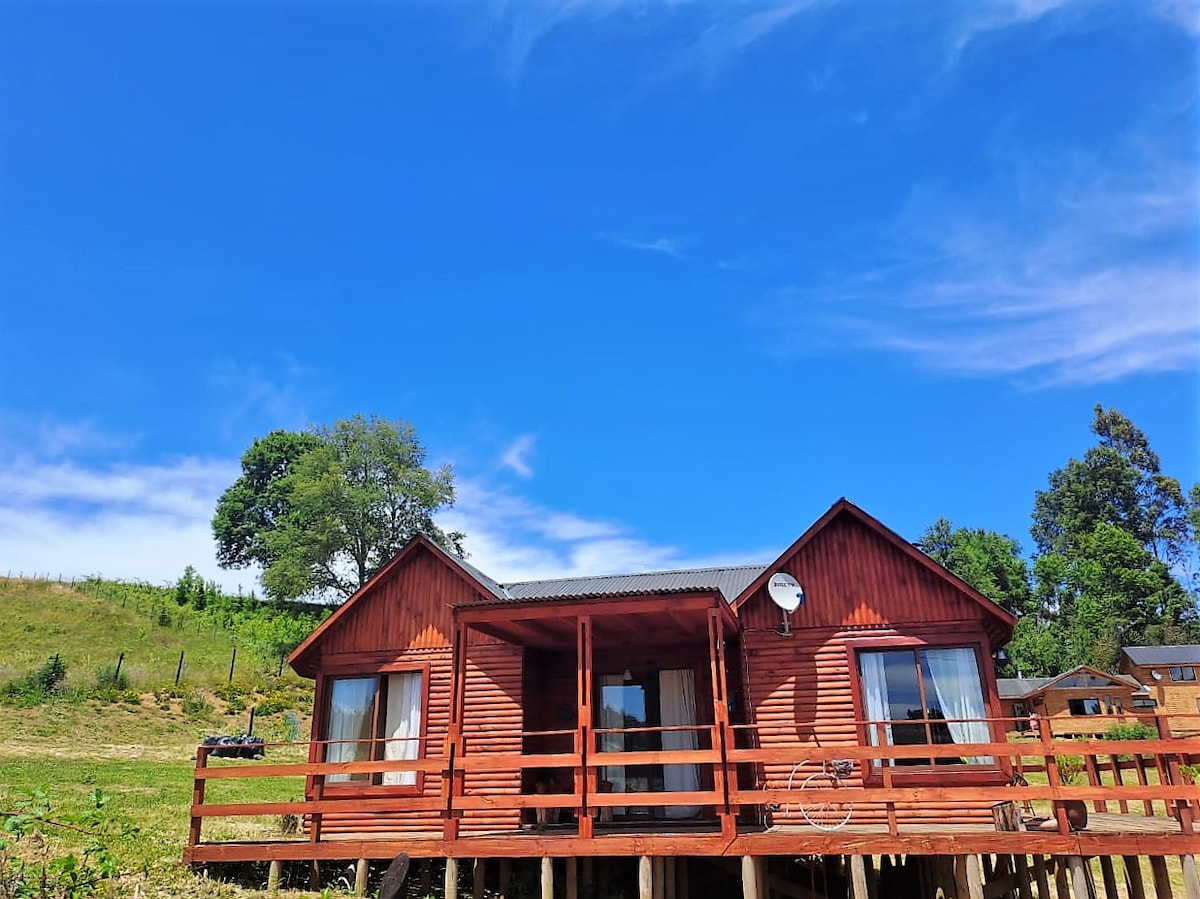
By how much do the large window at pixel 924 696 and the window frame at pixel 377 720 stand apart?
7509 mm

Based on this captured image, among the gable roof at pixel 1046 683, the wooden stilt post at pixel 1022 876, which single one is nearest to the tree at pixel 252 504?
the gable roof at pixel 1046 683

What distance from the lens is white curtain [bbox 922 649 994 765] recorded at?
522 inches

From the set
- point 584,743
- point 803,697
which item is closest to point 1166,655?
point 803,697

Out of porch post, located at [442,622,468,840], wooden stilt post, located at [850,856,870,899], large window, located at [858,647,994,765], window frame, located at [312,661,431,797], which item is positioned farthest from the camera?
window frame, located at [312,661,431,797]

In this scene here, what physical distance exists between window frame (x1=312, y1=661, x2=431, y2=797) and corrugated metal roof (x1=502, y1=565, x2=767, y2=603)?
3.19 metres

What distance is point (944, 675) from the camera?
13.6 metres

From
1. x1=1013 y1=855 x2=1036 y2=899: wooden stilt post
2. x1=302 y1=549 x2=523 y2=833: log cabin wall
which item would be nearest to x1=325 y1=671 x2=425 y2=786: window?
x1=302 y1=549 x2=523 y2=833: log cabin wall

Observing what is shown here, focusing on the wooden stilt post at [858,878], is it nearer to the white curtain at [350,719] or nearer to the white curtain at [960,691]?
the white curtain at [960,691]

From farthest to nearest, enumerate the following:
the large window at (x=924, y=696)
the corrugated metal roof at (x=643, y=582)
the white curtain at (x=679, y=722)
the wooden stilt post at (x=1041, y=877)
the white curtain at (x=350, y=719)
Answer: the corrugated metal roof at (x=643, y=582), the white curtain at (x=350, y=719), the white curtain at (x=679, y=722), the large window at (x=924, y=696), the wooden stilt post at (x=1041, y=877)

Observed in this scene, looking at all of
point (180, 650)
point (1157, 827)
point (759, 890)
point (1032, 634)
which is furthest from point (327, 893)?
point (1032, 634)

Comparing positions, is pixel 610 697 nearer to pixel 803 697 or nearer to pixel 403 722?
pixel 803 697

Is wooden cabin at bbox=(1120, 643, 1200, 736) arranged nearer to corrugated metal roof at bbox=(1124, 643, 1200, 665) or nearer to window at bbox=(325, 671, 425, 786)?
corrugated metal roof at bbox=(1124, 643, 1200, 665)

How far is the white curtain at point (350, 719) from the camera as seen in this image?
1519 cm

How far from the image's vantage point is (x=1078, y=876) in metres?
10.1
